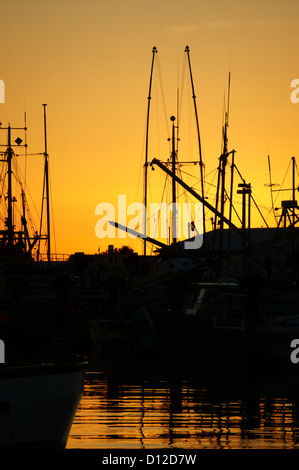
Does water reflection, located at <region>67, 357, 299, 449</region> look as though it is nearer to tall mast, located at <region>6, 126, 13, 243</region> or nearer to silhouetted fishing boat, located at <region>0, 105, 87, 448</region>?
silhouetted fishing boat, located at <region>0, 105, 87, 448</region>

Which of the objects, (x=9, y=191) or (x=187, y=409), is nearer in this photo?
(x=187, y=409)

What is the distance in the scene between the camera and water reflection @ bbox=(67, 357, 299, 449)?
20.7m

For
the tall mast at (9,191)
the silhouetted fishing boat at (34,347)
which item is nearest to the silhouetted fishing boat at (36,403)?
the silhouetted fishing boat at (34,347)

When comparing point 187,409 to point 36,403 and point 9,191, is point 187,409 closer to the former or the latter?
point 36,403

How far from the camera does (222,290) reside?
44000 mm

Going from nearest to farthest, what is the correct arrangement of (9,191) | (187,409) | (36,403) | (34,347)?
(36,403), (187,409), (34,347), (9,191)

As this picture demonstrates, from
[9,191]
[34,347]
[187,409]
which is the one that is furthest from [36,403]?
[9,191]

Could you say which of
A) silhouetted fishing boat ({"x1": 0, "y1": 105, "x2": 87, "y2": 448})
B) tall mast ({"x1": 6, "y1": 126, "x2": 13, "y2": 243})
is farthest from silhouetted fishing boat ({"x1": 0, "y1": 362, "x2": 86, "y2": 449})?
tall mast ({"x1": 6, "y1": 126, "x2": 13, "y2": 243})

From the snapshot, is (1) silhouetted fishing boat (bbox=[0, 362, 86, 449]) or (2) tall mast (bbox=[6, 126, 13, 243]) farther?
(2) tall mast (bbox=[6, 126, 13, 243])

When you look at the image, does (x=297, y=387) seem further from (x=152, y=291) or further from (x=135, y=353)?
(x=152, y=291)

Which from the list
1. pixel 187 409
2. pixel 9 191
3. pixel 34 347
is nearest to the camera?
pixel 187 409

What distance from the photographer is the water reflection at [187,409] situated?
68.0 ft

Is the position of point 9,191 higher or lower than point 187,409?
higher

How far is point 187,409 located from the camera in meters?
26.1
